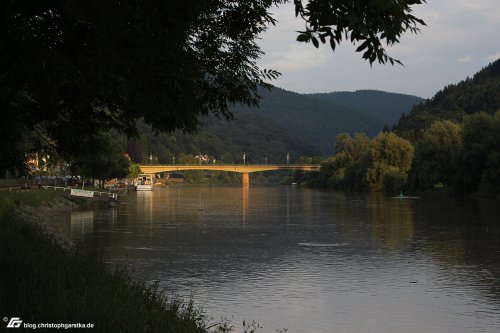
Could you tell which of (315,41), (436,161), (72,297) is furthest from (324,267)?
(436,161)

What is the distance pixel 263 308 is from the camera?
80.0 feet

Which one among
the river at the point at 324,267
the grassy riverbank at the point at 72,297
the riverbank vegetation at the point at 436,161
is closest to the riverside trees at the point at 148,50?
the grassy riverbank at the point at 72,297

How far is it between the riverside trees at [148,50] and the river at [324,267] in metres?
9.29

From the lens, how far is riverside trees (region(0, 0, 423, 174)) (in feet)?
28.4

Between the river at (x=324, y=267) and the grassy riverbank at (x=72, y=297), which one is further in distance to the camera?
the river at (x=324, y=267)

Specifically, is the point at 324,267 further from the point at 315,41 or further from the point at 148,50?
the point at 315,41

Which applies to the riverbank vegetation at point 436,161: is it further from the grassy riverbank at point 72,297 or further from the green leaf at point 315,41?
the green leaf at point 315,41

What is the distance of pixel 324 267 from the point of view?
→ 3472cm

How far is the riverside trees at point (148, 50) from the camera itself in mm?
8664

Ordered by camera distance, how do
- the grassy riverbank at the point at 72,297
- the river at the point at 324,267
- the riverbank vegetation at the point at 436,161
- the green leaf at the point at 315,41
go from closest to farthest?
1. the green leaf at the point at 315,41
2. the grassy riverbank at the point at 72,297
3. the river at the point at 324,267
4. the riverbank vegetation at the point at 436,161

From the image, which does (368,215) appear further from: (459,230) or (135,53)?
(135,53)

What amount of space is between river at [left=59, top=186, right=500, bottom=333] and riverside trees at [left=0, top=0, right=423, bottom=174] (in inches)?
366

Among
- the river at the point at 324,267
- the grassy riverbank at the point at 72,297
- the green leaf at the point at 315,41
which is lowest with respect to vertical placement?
the river at the point at 324,267

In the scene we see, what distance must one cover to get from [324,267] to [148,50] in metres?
25.2
